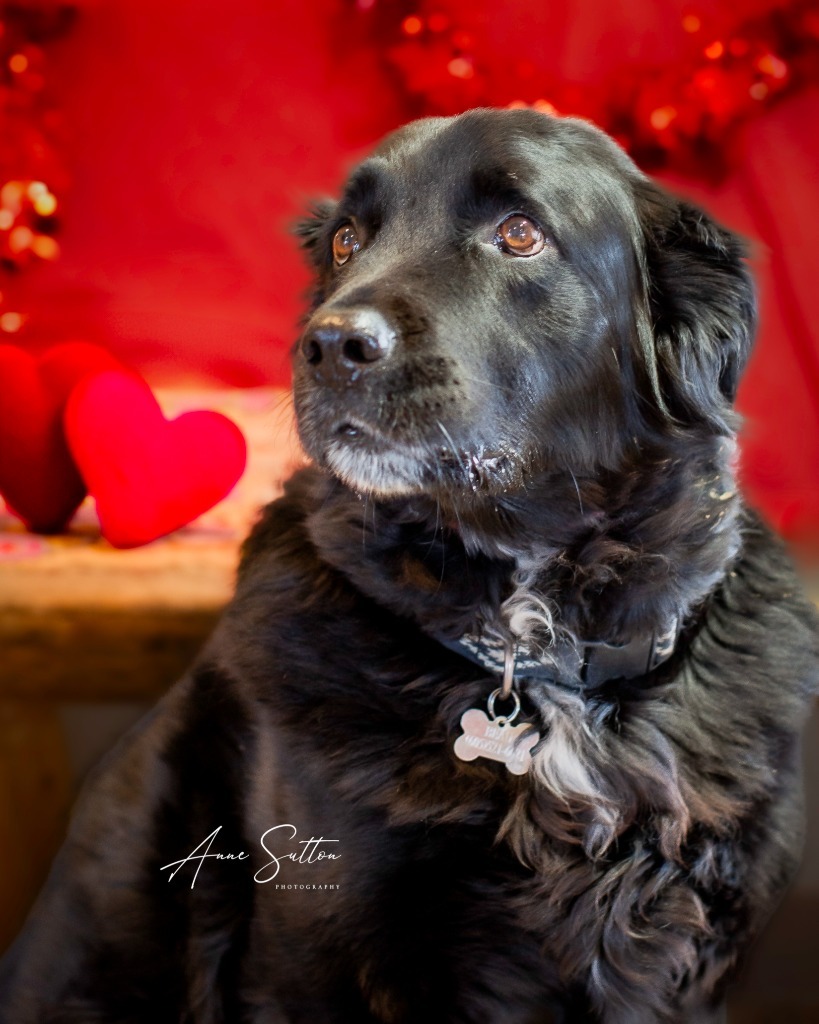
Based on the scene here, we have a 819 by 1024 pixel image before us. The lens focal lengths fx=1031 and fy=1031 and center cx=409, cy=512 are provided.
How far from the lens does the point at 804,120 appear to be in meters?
2.43

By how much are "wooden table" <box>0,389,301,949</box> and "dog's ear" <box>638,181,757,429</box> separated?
2.19ft

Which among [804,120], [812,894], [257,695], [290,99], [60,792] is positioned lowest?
[60,792]

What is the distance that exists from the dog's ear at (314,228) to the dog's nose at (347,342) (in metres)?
0.48

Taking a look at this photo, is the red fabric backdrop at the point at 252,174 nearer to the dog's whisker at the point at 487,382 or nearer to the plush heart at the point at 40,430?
the plush heart at the point at 40,430

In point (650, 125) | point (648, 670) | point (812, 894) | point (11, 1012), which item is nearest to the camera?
point (648, 670)

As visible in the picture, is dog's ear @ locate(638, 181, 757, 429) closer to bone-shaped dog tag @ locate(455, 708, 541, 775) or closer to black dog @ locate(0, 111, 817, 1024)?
black dog @ locate(0, 111, 817, 1024)

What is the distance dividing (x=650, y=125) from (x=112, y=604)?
160 centimetres

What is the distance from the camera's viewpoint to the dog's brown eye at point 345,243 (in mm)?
1361

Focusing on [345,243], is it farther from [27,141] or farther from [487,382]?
[27,141]

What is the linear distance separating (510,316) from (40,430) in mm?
1007

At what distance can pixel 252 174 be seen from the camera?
99.3 inches

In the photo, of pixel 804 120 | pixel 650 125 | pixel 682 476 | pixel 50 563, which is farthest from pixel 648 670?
pixel 804 120

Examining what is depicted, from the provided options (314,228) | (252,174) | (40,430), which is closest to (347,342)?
(314,228)

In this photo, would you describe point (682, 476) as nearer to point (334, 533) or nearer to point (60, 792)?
point (334, 533)
